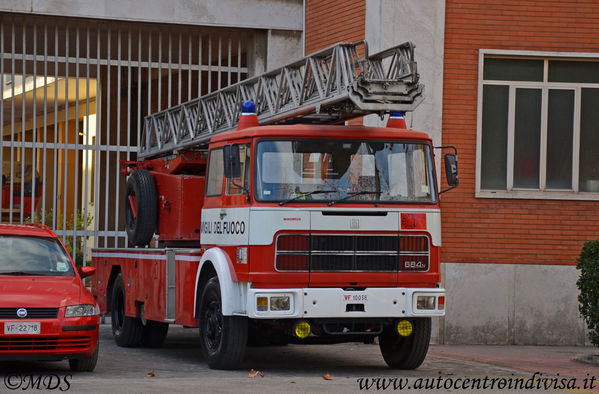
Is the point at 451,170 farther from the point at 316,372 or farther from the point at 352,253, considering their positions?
the point at 316,372

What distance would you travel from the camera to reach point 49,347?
10.6 m

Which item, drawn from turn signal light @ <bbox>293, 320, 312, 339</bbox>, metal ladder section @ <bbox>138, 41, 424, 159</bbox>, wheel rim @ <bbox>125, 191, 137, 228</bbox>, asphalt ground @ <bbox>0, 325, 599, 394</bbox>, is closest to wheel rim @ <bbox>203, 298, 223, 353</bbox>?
asphalt ground @ <bbox>0, 325, 599, 394</bbox>

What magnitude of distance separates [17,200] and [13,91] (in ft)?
5.99

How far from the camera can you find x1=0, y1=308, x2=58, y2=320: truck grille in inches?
414

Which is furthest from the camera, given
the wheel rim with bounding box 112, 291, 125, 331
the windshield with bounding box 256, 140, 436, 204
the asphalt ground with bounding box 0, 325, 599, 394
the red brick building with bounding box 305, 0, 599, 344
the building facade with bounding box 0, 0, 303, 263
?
the building facade with bounding box 0, 0, 303, 263

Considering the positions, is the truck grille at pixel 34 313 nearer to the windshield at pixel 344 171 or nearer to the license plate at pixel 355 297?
the windshield at pixel 344 171

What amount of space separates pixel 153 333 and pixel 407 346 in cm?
423

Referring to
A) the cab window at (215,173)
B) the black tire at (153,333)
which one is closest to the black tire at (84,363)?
the cab window at (215,173)

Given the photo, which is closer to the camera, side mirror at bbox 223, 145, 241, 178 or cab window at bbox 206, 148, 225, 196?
side mirror at bbox 223, 145, 241, 178

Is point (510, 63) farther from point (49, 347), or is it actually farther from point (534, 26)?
point (49, 347)

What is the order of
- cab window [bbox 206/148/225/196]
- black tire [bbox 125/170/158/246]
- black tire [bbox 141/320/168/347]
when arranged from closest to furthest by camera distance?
cab window [bbox 206/148/225/196] → black tire [bbox 125/170/158/246] → black tire [bbox 141/320/168/347]

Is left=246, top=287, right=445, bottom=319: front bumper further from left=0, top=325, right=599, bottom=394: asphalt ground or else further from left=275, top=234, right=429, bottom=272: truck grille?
left=0, top=325, right=599, bottom=394: asphalt ground

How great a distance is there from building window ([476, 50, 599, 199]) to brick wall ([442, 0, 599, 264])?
0.82 feet

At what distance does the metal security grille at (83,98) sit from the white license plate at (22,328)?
8.48 meters
